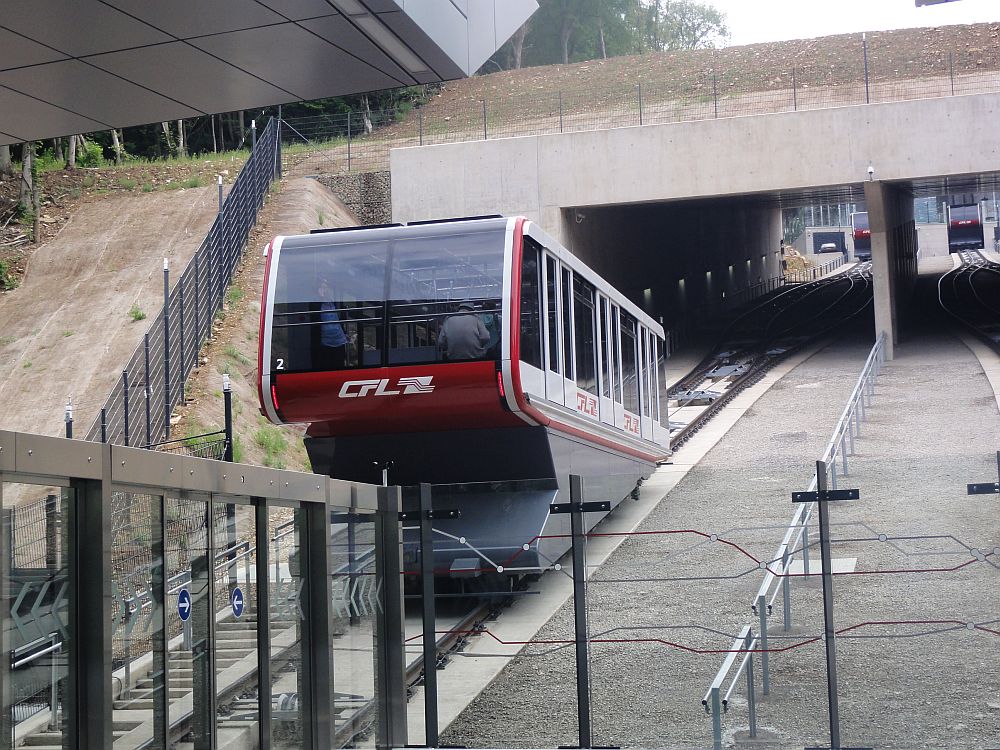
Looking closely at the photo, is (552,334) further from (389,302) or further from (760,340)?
(760,340)

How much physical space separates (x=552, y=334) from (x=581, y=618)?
217 inches

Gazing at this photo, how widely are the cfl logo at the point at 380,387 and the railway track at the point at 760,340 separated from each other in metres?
12.5

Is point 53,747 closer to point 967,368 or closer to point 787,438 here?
point 787,438

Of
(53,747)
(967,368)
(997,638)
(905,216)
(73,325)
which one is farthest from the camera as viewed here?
(905,216)

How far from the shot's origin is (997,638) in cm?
780

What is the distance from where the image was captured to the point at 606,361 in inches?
618

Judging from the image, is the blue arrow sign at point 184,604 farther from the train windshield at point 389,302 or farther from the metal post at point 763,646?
the train windshield at point 389,302

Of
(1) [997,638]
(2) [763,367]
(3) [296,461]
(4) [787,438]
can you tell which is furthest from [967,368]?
(1) [997,638]

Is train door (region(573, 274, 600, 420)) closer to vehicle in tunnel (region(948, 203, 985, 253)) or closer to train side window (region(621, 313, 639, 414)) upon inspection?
train side window (region(621, 313, 639, 414))

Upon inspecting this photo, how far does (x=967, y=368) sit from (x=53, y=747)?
30.8 meters

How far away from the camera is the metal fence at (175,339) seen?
20.2m

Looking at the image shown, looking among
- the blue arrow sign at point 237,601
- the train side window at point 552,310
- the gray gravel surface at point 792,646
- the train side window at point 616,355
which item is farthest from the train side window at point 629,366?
the blue arrow sign at point 237,601

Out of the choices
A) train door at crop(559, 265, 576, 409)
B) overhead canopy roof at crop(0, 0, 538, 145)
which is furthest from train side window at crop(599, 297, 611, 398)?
overhead canopy roof at crop(0, 0, 538, 145)

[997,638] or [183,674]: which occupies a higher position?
[183,674]
